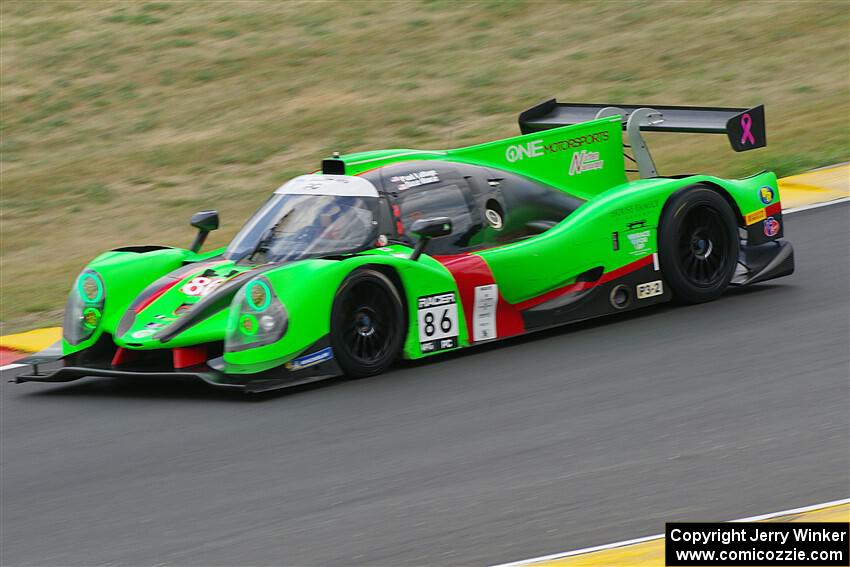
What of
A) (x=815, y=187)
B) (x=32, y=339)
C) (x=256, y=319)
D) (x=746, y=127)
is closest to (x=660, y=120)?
(x=746, y=127)

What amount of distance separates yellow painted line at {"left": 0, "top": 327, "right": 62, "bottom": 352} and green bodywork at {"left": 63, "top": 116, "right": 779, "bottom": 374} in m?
1.55

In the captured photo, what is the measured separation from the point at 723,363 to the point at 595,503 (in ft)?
7.55

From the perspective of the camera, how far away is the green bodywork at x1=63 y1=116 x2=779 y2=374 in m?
7.37

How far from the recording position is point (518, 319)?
27.2ft

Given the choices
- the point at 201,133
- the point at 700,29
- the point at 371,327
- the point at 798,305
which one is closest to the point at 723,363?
the point at 798,305

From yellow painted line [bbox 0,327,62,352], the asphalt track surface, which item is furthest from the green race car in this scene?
yellow painted line [bbox 0,327,62,352]

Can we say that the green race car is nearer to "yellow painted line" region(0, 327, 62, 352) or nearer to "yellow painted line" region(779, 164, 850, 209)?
"yellow painted line" region(0, 327, 62, 352)

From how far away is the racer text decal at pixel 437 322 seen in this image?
784 cm

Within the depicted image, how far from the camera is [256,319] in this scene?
731cm

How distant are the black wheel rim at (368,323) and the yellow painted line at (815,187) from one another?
207 inches

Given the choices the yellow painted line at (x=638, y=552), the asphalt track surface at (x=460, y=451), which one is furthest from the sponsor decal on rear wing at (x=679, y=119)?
the yellow painted line at (x=638, y=552)

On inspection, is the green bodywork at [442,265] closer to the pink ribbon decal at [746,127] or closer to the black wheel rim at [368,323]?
the black wheel rim at [368,323]

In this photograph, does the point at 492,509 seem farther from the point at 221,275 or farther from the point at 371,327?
the point at 221,275

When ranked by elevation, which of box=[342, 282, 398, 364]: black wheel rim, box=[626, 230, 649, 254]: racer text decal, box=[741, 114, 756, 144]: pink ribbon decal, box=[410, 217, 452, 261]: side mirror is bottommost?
box=[342, 282, 398, 364]: black wheel rim
